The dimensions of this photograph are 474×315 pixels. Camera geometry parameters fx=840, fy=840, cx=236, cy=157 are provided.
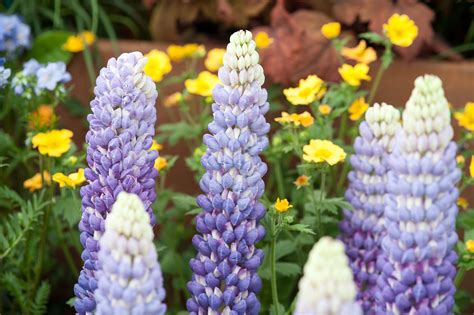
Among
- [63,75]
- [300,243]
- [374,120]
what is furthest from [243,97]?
[63,75]

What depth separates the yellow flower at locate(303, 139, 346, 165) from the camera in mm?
1754

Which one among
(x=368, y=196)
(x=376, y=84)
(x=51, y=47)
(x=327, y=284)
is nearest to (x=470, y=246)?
(x=368, y=196)

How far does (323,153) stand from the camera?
69.9 inches

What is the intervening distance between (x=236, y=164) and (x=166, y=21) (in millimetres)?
1405

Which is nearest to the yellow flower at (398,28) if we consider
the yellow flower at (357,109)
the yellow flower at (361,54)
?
the yellow flower at (361,54)

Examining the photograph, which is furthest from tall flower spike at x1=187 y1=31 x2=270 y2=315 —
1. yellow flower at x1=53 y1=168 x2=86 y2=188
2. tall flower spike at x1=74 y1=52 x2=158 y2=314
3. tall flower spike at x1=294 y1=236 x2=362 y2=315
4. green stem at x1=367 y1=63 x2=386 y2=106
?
green stem at x1=367 y1=63 x2=386 y2=106

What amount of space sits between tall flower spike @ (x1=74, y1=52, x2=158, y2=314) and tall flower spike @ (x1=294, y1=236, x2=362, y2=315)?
21.4 inches

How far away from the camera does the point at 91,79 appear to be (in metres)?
2.70

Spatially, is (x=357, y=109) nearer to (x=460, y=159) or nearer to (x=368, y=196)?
(x=460, y=159)

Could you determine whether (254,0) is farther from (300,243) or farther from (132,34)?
(300,243)

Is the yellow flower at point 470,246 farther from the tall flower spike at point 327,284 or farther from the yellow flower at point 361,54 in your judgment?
the yellow flower at point 361,54

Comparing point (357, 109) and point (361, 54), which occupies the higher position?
point (361, 54)

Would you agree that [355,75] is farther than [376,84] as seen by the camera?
No

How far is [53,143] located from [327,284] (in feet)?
3.51
